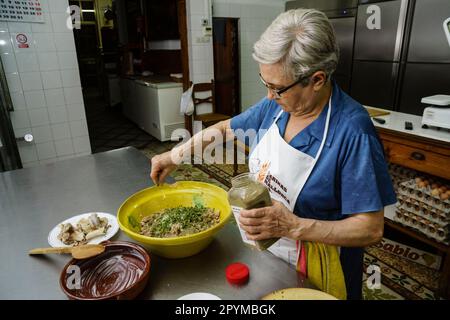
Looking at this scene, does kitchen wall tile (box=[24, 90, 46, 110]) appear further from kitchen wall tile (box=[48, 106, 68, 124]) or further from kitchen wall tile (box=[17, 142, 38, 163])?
kitchen wall tile (box=[17, 142, 38, 163])

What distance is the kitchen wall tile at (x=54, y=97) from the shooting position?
11.4ft

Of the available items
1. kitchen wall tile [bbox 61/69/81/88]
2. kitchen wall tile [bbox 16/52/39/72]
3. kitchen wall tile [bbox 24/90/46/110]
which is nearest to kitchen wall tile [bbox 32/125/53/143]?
kitchen wall tile [bbox 24/90/46/110]

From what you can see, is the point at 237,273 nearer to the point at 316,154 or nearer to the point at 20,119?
the point at 316,154

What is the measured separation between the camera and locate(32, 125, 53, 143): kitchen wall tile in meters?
3.50

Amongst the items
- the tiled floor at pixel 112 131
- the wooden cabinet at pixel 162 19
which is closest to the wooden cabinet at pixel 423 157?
the tiled floor at pixel 112 131

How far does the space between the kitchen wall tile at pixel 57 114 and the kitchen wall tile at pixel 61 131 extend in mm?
48

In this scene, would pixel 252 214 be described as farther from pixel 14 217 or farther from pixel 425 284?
pixel 425 284

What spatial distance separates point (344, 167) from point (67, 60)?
11.6 ft

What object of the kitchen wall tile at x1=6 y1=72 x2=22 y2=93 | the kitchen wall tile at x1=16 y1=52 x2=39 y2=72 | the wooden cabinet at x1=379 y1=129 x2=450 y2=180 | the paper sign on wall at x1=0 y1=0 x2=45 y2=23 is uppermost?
the paper sign on wall at x1=0 y1=0 x2=45 y2=23

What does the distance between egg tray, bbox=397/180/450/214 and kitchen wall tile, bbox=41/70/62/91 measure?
3568 mm

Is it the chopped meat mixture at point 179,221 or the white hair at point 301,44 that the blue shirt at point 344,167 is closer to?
the white hair at point 301,44

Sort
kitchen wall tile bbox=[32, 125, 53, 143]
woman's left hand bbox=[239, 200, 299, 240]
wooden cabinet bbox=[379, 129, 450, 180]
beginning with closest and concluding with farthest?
woman's left hand bbox=[239, 200, 299, 240]
wooden cabinet bbox=[379, 129, 450, 180]
kitchen wall tile bbox=[32, 125, 53, 143]

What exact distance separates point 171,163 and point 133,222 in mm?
319

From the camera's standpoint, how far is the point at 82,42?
10000 millimetres
